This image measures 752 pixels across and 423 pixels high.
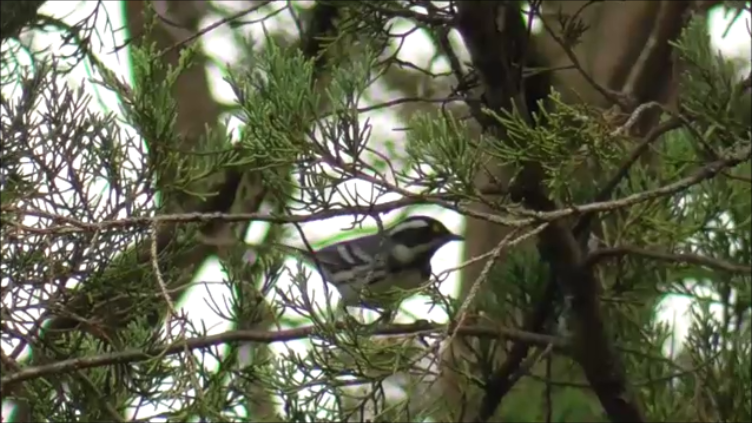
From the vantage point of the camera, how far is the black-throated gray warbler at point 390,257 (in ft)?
6.77

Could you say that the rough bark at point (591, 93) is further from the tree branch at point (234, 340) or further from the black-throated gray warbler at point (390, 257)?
the black-throated gray warbler at point (390, 257)

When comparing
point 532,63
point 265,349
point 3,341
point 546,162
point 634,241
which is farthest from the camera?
point 532,63

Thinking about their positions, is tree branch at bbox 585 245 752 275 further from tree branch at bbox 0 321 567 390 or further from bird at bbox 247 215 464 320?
bird at bbox 247 215 464 320

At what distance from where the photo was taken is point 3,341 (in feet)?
5.00

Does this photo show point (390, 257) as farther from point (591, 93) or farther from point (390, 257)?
point (591, 93)

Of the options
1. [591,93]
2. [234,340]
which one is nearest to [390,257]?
[591,93]

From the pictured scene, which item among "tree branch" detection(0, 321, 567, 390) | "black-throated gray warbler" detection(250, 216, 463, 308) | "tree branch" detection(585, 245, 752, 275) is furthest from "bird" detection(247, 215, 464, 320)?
"tree branch" detection(585, 245, 752, 275)

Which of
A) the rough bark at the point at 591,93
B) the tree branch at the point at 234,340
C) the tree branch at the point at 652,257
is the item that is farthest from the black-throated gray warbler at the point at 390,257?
the tree branch at the point at 652,257

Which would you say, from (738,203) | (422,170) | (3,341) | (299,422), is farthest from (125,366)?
(738,203)

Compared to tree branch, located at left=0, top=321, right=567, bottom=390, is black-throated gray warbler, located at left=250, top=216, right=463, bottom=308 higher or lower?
higher

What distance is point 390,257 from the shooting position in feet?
7.21

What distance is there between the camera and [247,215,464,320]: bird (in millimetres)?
2057

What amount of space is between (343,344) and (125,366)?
15.8 inches

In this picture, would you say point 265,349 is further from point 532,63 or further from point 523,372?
point 532,63
